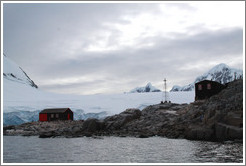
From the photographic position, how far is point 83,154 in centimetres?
2261

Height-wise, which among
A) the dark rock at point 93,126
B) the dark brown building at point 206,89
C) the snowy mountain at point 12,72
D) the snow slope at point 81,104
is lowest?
the dark rock at point 93,126

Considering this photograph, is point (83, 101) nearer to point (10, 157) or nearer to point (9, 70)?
point (9, 70)

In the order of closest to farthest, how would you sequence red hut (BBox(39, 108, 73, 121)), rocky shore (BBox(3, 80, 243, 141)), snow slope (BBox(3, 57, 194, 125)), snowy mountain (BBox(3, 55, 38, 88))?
rocky shore (BBox(3, 80, 243, 141)) → red hut (BBox(39, 108, 73, 121)) → snow slope (BBox(3, 57, 194, 125)) → snowy mountain (BBox(3, 55, 38, 88))

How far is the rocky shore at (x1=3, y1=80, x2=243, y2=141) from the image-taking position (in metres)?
29.7

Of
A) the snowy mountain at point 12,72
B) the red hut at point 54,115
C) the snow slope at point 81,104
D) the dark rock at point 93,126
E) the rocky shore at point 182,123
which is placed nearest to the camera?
the rocky shore at point 182,123

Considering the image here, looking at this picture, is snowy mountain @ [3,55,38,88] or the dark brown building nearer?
the dark brown building

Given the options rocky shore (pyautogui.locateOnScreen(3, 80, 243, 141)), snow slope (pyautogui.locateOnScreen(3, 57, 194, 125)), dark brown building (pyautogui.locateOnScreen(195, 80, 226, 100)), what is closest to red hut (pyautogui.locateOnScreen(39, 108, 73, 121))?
snow slope (pyautogui.locateOnScreen(3, 57, 194, 125))

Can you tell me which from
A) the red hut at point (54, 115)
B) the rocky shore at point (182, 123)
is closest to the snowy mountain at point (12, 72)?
the red hut at point (54, 115)

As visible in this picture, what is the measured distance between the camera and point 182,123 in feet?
128

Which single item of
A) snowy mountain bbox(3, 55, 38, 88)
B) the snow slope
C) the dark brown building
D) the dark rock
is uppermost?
snowy mountain bbox(3, 55, 38, 88)

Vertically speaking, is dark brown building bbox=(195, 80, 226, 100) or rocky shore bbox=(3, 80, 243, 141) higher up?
dark brown building bbox=(195, 80, 226, 100)

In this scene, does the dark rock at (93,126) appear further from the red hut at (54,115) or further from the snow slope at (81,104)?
the snow slope at (81,104)

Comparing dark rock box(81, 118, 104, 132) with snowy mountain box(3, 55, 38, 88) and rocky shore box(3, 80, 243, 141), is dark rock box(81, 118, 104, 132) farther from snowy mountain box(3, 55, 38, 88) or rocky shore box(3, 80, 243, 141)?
snowy mountain box(3, 55, 38, 88)

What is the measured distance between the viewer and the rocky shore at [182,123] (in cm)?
2970
